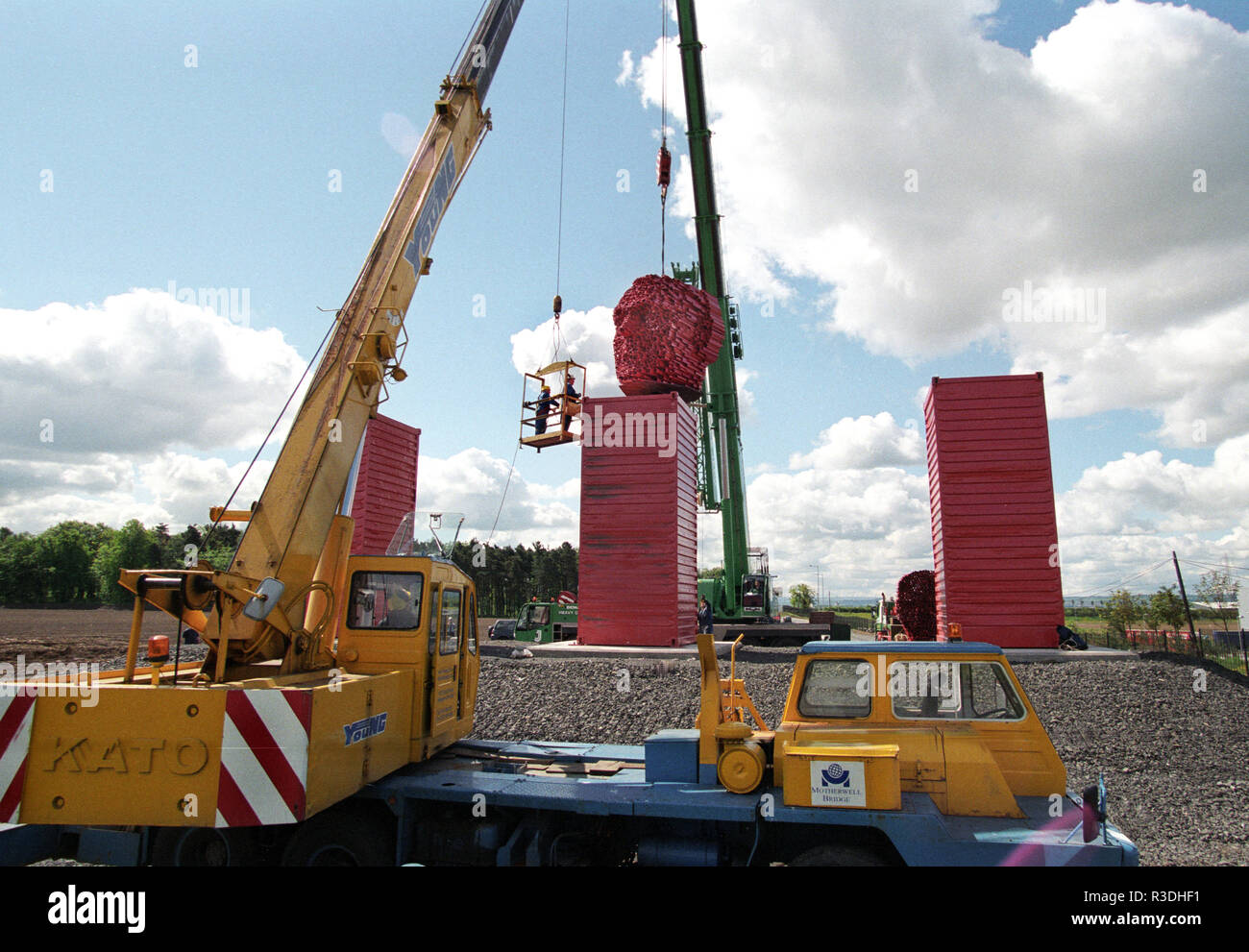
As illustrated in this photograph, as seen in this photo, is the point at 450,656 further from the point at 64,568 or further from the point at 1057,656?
the point at 64,568

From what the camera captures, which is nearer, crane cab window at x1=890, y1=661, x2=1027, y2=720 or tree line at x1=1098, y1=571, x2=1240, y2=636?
crane cab window at x1=890, y1=661, x2=1027, y2=720

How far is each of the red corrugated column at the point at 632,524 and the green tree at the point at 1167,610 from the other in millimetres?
20547

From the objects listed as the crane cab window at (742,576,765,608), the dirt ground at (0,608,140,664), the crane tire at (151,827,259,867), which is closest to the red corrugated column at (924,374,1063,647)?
the crane cab window at (742,576,765,608)

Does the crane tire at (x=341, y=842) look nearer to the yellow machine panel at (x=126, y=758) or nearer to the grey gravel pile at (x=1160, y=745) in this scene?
the yellow machine panel at (x=126, y=758)

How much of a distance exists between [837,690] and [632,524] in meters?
12.3

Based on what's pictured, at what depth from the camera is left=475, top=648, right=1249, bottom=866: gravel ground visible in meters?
7.81

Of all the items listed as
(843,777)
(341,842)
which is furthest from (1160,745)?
(341,842)

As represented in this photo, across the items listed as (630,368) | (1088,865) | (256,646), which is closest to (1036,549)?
(630,368)

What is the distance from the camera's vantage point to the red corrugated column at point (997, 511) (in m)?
14.3

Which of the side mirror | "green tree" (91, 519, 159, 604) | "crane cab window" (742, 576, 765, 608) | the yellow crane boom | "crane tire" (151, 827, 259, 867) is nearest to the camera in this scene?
the side mirror

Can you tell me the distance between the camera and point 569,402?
16531 millimetres

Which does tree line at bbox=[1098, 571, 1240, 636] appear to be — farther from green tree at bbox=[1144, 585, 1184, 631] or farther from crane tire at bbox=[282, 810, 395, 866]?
crane tire at bbox=[282, 810, 395, 866]

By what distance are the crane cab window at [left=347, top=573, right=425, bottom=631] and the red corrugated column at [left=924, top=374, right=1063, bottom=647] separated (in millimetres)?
12091
